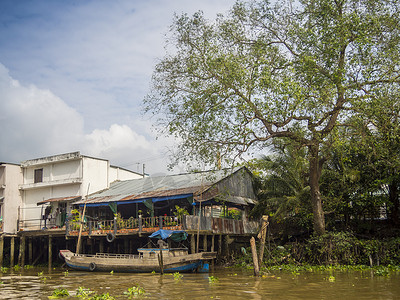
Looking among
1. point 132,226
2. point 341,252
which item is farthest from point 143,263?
point 341,252

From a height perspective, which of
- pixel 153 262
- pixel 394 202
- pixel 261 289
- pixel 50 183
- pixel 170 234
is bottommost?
pixel 261 289

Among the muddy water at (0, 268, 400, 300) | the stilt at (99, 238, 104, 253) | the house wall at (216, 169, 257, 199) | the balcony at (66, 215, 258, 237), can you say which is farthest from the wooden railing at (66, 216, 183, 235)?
the muddy water at (0, 268, 400, 300)

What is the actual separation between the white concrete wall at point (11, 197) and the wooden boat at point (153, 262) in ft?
37.6

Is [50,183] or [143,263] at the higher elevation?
[50,183]

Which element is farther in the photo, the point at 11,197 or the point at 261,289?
the point at 11,197

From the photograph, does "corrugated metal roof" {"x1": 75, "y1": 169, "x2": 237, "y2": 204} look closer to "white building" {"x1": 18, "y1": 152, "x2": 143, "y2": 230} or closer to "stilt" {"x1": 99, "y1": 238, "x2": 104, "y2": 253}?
"white building" {"x1": 18, "y1": 152, "x2": 143, "y2": 230}

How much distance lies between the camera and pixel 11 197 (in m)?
30.9

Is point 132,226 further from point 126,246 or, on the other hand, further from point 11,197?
point 11,197

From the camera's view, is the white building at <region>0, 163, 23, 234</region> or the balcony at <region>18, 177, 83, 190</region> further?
the white building at <region>0, 163, 23, 234</region>

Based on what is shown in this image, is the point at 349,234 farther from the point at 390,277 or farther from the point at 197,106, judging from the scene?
the point at 197,106

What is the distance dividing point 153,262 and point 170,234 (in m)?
1.52

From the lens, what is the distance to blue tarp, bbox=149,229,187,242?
64.3ft

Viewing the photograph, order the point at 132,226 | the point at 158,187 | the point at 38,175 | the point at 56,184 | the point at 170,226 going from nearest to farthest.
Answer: the point at 170,226 → the point at 132,226 → the point at 158,187 → the point at 56,184 → the point at 38,175

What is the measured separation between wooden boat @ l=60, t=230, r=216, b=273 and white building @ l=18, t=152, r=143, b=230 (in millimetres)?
8430
